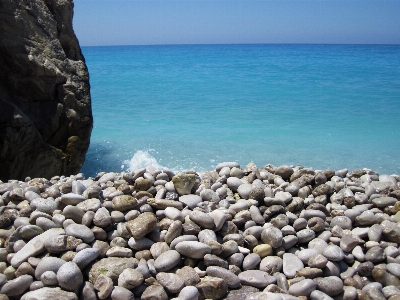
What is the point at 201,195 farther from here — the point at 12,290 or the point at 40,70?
the point at 40,70

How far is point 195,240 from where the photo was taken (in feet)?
8.30

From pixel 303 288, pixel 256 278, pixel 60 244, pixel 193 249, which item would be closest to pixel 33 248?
pixel 60 244

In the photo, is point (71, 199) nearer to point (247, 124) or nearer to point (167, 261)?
point (167, 261)

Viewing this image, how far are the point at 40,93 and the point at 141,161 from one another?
307 centimetres

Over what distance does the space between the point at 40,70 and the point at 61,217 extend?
341 centimetres

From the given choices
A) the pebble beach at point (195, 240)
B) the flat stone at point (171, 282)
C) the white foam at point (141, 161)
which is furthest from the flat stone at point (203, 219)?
the white foam at point (141, 161)

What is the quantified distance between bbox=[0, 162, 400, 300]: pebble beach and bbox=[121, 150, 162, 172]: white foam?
180 inches

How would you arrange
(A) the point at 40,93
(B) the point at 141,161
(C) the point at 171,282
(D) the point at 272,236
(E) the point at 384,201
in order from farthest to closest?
(B) the point at 141,161 < (A) the point at 40,93 < (E) the point at 384,201 < (D) the point at 272,236 < (C) the point at 171,282

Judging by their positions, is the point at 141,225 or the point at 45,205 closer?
the point at 141,225

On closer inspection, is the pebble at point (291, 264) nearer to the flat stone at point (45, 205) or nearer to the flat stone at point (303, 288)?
Result: the flat stone at point (303, 288)

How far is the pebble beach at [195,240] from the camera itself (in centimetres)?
224

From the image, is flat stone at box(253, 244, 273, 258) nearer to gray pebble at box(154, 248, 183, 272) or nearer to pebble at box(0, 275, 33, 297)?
gray pebble at box(154, 248, 183, 272)

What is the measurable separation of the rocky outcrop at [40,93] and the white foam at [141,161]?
1.83 m

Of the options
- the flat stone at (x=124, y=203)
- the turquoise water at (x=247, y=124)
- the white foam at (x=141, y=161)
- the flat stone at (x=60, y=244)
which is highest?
the flat stone at (x=124, y=203)
